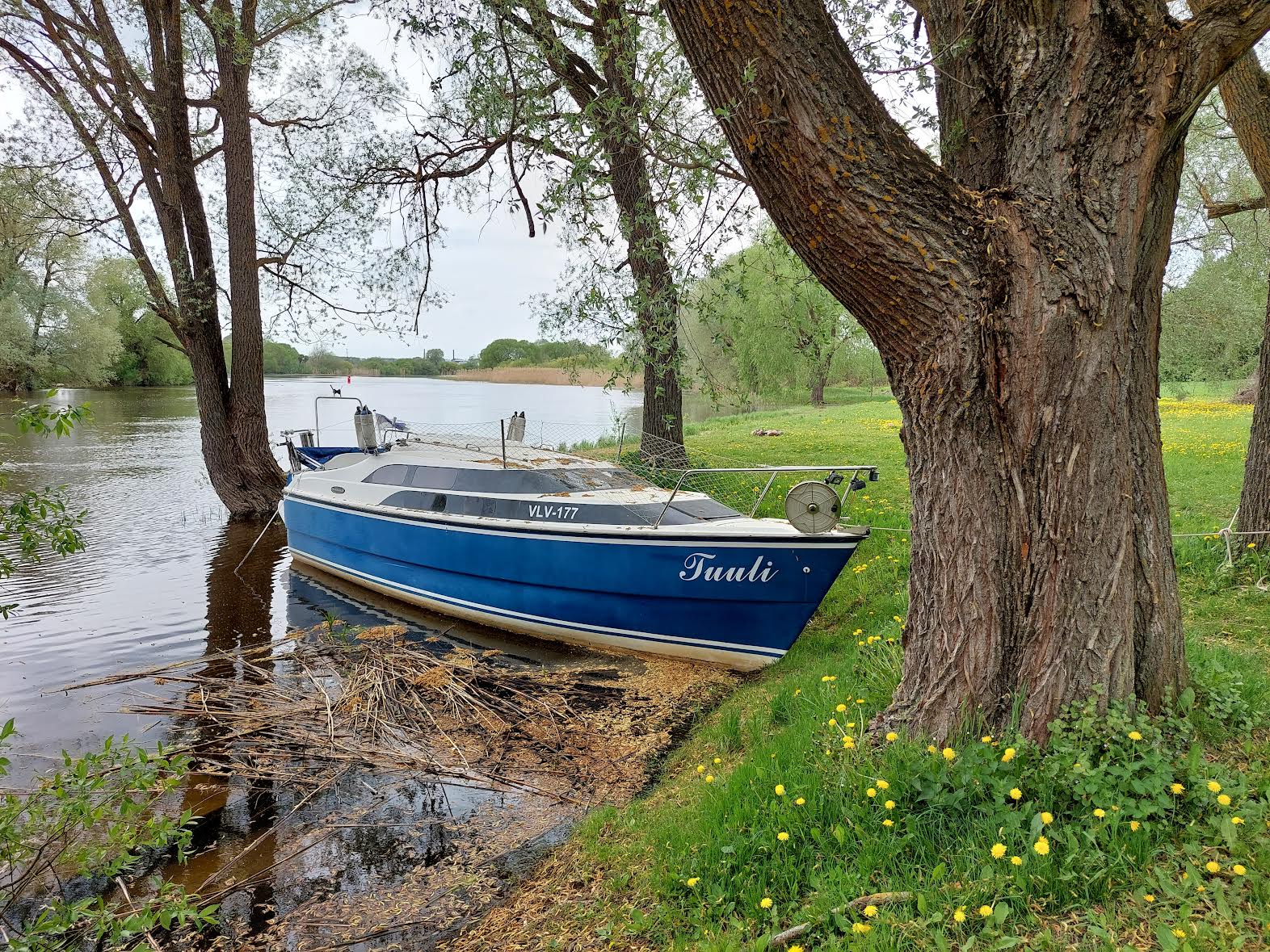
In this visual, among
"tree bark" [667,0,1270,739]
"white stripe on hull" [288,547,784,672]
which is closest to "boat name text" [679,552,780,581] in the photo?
"white stripe on hull" [288,547,784,672]

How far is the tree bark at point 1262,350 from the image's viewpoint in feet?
18.1

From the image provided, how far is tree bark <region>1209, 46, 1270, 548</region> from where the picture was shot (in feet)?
18.1

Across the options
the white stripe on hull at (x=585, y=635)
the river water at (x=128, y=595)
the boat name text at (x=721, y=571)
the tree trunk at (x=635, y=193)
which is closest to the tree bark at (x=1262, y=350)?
the boat name text at (x=721, y=571)

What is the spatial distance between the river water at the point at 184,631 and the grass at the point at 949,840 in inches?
50.4

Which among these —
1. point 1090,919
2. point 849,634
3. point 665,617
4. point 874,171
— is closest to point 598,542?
point 665,617

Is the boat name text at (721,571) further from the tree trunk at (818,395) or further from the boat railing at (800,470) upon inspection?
the tree trunk at (818,395)

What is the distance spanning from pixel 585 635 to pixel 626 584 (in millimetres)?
900

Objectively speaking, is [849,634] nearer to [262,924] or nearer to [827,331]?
[827,331]

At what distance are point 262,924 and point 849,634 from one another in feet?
15.2

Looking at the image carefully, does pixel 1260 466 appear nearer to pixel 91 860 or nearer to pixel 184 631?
pixel 91 860

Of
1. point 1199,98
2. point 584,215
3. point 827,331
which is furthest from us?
point 827,331

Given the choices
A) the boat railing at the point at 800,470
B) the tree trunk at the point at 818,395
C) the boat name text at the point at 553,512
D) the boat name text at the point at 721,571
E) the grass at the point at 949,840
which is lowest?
the grass at the point at 949,840

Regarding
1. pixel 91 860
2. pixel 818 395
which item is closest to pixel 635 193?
pixel 91 860

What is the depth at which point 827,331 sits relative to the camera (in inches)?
→ 235
